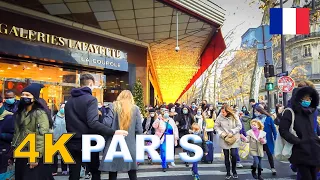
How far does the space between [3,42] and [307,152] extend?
11689mm

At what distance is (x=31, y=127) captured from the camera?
3945 millimetres

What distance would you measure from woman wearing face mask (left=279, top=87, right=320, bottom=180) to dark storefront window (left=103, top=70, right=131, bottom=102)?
15013 mm

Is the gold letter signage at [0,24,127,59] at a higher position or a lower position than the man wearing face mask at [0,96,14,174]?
higher

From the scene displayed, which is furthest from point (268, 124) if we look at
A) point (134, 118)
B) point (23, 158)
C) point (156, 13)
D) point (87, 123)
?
point (156, 13)

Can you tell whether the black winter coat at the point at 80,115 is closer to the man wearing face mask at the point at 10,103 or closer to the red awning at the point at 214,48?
the man wearing face mask at the point at 10,103

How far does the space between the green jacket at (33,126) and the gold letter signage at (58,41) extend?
9455mm

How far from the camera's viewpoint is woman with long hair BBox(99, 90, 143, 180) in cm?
409

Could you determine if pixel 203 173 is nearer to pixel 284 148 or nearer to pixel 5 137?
pixel 284 148

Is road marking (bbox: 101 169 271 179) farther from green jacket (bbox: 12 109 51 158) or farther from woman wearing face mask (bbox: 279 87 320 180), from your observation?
woman wearing face mask (bbox: 279 87 320 180)

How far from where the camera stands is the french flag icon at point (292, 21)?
1203 centimetres

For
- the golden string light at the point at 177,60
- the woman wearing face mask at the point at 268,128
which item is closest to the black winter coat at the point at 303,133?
the woman wearing face mask at the point at 268,128

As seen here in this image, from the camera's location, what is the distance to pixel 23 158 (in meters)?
3.88

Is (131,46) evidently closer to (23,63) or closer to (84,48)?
(84,48)

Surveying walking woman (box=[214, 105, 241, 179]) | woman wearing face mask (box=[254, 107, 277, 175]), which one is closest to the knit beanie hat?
walking woman (box=[214, 105, 241, 179])
